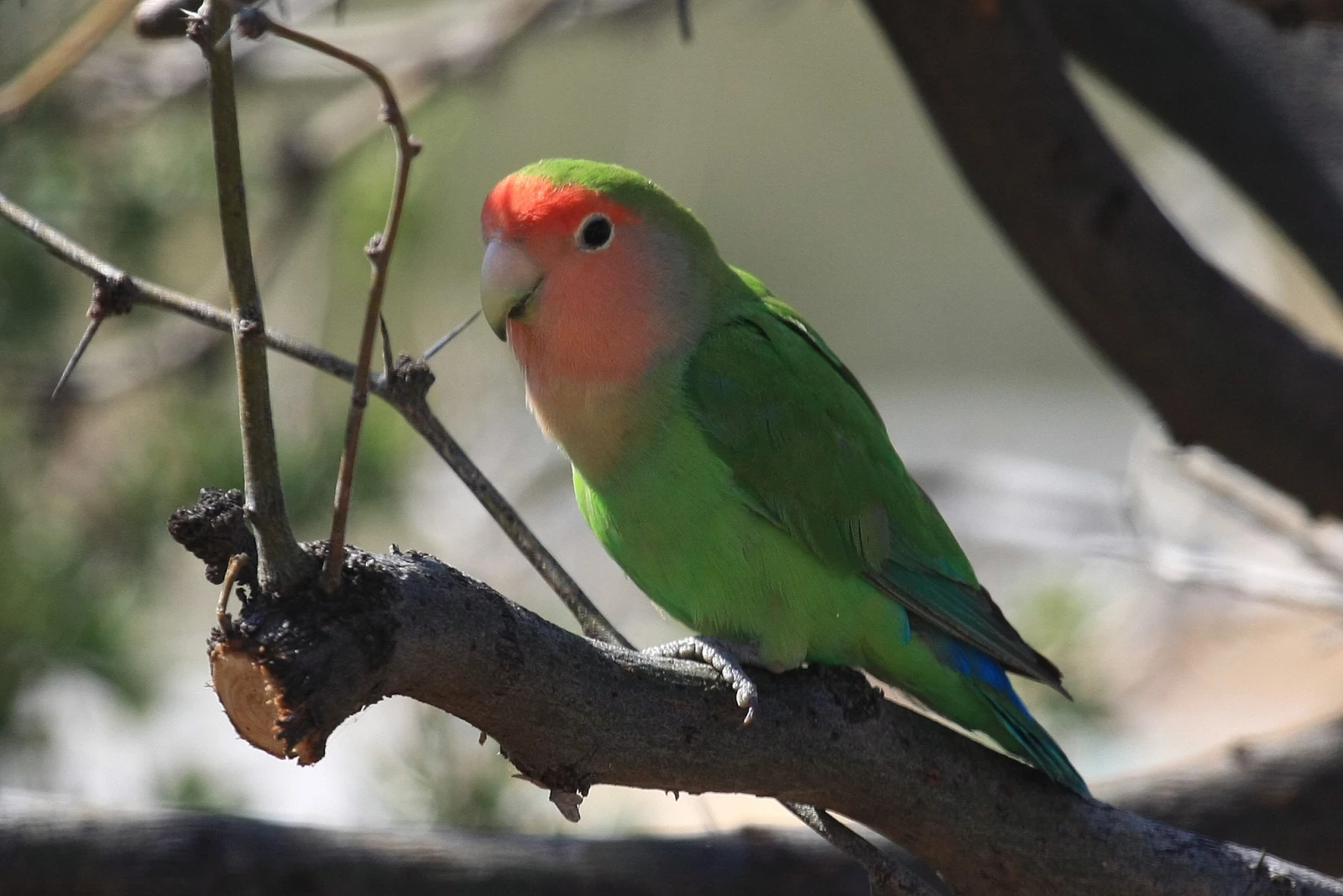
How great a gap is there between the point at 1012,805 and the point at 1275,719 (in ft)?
16.5

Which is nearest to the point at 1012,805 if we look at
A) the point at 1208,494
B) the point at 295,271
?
the point at 1208,494

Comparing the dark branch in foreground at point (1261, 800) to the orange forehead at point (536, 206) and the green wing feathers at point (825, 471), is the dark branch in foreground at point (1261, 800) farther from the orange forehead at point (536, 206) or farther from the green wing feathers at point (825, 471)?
the orange forehead at point (536, 206)

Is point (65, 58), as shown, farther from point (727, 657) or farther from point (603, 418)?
point (727, 657)

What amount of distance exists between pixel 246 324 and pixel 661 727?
78 centimetres

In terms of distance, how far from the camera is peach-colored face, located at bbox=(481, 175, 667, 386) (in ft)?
6.83

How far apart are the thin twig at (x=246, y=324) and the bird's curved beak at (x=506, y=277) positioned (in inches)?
34.2

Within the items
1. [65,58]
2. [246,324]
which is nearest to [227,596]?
[246,324]

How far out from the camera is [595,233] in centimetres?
213

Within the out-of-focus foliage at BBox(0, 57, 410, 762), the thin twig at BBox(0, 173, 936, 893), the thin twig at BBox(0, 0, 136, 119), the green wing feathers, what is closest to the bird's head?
the green wing feathers

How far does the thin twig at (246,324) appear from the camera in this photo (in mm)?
1182

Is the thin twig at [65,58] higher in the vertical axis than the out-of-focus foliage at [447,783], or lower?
higher

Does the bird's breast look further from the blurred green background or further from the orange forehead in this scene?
the blurred green background

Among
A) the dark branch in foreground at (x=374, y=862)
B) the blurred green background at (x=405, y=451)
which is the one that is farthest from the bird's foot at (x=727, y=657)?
the blurred green background at (x=405, y=451)

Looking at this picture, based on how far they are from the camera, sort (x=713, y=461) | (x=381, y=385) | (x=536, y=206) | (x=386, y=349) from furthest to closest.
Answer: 1. (x=713, y=461)
2. (x=536, y=206)
3. (x=381, y=385)
4. (x=386, y=349)
